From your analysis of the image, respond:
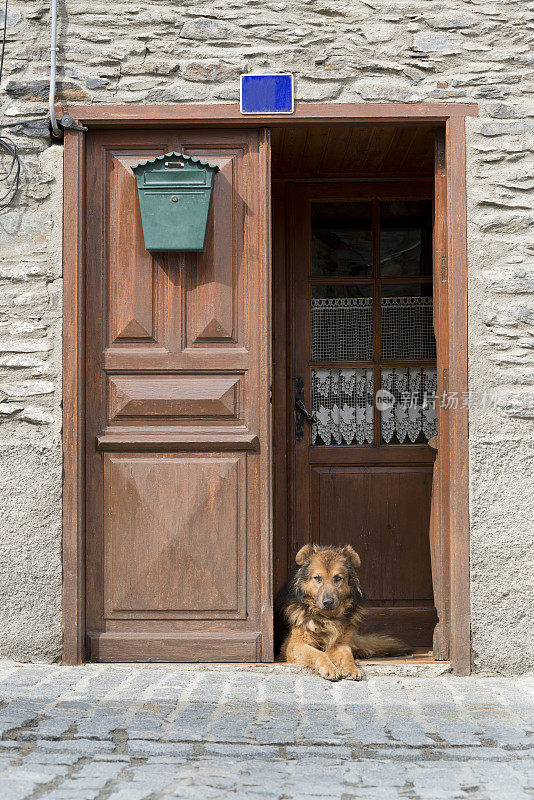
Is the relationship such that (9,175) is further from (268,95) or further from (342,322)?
(342,322)

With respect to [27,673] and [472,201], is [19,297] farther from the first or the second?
[472,201]

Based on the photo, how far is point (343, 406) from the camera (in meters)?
5.96

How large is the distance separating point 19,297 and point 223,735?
2405mm

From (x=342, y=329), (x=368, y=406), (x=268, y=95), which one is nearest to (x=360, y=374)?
(x=368, y=406)

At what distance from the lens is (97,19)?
465 cm

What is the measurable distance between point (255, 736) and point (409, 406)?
297 cm

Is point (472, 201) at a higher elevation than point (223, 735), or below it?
higher

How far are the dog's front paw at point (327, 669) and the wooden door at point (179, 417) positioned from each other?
0.30 meters

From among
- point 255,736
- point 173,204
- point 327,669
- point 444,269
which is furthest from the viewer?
point 444,269

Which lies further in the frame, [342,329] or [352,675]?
[342,329]

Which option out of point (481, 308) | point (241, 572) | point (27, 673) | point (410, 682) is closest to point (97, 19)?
point (481, 308)

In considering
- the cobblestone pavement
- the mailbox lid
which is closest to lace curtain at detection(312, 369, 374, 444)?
the mailbox lid

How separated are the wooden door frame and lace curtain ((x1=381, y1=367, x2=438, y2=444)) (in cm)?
125

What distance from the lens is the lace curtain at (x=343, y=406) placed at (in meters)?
5.94
